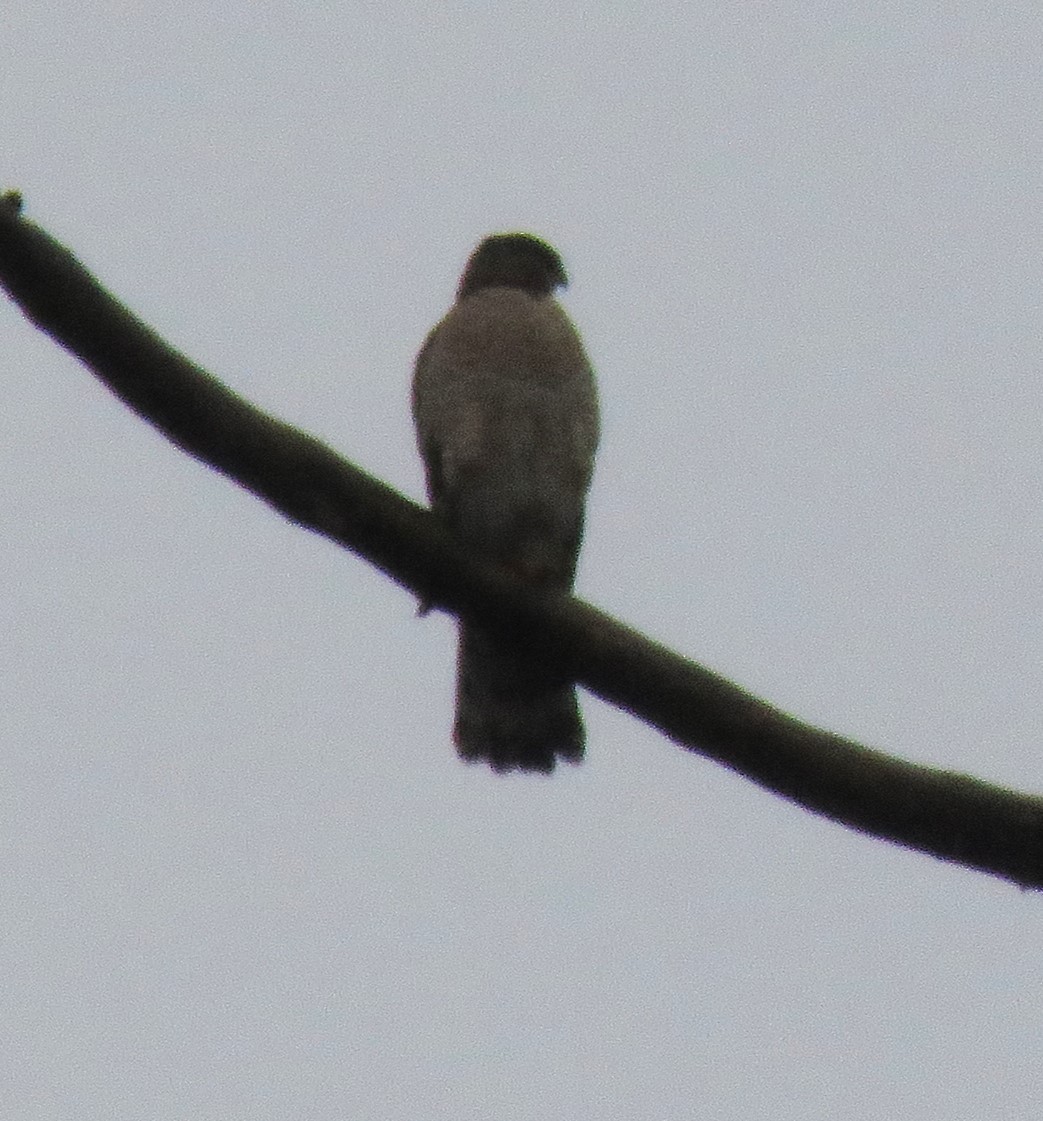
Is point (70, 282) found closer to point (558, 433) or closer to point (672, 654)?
point (672, 654)

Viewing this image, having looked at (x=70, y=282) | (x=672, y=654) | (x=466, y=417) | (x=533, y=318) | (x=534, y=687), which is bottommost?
(x=672, y=654)

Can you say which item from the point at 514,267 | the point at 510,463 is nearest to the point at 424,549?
the point at 510,463

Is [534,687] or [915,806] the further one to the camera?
[534,687]

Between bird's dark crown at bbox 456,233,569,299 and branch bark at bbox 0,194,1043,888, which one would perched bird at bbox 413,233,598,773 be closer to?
bird's dark crown at bbox 456,233,569,299

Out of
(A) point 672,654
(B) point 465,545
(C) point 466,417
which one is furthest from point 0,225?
(C) point 466,417

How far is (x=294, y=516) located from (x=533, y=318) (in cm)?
291

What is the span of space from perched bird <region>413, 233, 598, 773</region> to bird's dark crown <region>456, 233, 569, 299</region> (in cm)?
45

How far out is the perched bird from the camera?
5407 mm

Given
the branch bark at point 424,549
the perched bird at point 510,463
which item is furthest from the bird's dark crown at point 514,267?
the branch bark at point 424,549

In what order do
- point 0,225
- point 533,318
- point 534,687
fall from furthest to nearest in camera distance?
point 533,318, point 534,687, point 0,225

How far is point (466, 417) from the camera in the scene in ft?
18.3

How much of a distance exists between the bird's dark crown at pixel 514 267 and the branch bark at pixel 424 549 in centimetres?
327

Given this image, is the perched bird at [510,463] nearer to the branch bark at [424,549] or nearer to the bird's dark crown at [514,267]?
the bird's dark crown at [514,267]

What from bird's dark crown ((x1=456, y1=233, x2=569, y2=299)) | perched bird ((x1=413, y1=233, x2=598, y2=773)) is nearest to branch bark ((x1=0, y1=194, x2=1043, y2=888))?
perched bird ((x1=413, y1=233, x2=598, y2=773))
